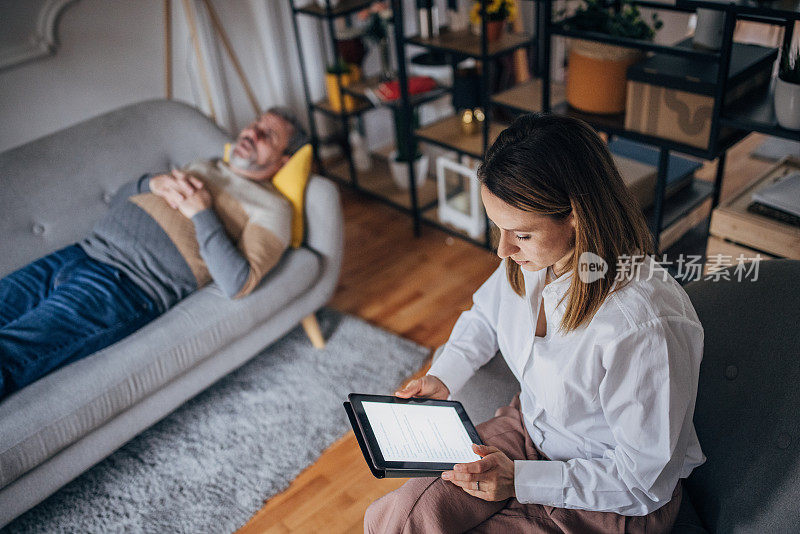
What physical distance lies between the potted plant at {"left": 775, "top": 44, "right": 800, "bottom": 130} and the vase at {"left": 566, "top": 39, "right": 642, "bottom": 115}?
446mm

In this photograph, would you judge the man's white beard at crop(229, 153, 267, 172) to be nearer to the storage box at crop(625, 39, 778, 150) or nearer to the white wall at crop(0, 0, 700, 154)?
the white wall at crop(0, 0, 700, 154)

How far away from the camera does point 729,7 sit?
1.53 metres

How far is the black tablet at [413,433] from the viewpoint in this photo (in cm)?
110

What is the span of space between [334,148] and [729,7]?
2.29 metres

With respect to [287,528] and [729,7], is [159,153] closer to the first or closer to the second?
[287,528]

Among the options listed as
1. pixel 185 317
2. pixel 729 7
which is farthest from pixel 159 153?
pixel 729 7

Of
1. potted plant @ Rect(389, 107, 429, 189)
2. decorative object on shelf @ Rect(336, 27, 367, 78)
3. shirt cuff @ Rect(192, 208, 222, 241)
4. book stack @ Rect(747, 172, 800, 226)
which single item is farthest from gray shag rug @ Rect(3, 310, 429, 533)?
decorative object on shelf @ Rect(336, 27, 367, 78)

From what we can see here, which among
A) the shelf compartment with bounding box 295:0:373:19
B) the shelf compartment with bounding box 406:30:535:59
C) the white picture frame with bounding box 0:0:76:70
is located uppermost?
the white picture frame with bounding box 0:0:76:70

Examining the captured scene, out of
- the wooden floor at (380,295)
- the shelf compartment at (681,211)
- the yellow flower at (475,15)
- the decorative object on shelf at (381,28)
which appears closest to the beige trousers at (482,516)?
the wooden floor at (380,295)

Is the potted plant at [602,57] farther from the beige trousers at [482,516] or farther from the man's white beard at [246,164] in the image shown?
the beige trousers at [482,516]

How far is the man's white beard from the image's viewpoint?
2123mm

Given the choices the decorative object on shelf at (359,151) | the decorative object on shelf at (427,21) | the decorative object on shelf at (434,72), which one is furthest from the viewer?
the decorative object on shelf at (359,151)

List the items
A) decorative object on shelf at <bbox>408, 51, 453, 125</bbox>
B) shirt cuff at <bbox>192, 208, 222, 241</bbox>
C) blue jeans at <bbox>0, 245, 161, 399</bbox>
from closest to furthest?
blue jeans at <bbox>0, 245, 161, 399</bbox>
shirt cuff at <bbox>192, 208, 222, 241</bbox>
decorative object on shelf at <bbox>408, 51, 453, 125</bbox>

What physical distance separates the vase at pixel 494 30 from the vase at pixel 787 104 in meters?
0.98
